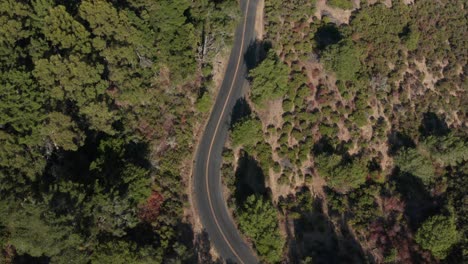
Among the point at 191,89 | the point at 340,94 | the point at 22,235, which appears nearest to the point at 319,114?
the point at 340,94

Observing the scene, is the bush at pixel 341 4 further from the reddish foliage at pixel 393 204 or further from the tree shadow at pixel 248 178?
the reddish foliage at pixel 393 204

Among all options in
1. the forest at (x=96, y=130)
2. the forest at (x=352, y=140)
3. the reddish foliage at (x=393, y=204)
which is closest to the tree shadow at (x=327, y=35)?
the forest at (x=352, y=140)

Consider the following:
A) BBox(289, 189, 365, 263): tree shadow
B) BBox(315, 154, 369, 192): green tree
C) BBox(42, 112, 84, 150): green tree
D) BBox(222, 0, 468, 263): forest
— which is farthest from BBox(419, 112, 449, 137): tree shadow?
BBox(42, 112, 84, 150): green tree

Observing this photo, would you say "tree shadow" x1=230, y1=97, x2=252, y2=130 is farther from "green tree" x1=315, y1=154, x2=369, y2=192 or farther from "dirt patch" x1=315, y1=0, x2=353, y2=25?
"dirt patch" x1=315, y1=0, x2=353, y2=25

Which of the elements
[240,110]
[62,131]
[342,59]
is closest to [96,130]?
[62,131]

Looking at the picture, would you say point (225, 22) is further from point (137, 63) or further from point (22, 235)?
point (22, 235)

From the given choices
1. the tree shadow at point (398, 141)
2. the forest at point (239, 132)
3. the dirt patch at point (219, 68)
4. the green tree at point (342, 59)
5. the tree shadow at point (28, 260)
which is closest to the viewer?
the forest at point (239, 132)

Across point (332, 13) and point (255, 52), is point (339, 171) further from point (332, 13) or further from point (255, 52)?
point (332, 13)
